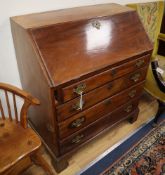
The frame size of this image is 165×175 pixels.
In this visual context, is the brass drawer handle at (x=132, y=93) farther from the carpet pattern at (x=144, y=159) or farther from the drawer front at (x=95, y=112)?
the carpet pattern at (x=144, y=159)

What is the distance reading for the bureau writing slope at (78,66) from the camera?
1.01m

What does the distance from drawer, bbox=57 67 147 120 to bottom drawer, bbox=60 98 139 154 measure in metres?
0.22

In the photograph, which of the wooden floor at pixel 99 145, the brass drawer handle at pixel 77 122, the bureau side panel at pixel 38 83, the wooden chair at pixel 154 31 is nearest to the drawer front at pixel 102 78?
the bureau side panel at pixel 38 83

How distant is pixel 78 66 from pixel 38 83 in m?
0.26

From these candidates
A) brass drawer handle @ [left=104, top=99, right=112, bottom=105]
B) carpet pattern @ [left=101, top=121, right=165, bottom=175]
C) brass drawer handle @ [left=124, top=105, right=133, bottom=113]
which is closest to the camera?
brass drawer handle @ [left=104, top=99, right=112, bottom=105]

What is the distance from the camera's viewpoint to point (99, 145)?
165 cm

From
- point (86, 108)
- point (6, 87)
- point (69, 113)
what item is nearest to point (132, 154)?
point (86, 108)

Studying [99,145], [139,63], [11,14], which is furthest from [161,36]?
[11,14]

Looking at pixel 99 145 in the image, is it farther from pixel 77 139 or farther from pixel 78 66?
pixel 78 66

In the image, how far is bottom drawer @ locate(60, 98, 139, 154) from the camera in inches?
51.3

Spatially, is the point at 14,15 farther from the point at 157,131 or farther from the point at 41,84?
the point at 157,131

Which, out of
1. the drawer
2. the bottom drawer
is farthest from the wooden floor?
the drawer

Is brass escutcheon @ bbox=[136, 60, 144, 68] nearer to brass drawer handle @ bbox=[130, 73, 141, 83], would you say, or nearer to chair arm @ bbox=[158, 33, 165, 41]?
brass drawer handle @ bbox=[130, 73, 141, 83]

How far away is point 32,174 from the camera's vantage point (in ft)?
4.65
